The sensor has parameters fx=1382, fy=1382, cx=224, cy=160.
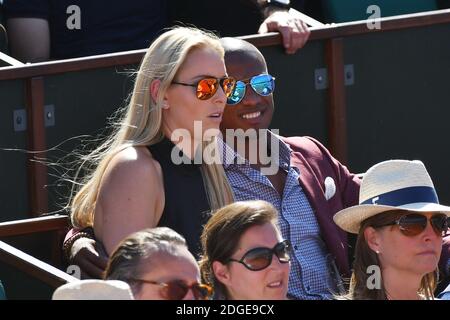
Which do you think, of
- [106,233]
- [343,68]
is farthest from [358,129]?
[106,233]

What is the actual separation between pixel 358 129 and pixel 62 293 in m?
3.10

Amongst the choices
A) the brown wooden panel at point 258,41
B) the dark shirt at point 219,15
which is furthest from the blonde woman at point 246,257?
the dark shirt at point 219,15

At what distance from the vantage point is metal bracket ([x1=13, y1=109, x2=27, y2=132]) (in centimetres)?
582

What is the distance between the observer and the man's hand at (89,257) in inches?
194

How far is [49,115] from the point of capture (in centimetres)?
588

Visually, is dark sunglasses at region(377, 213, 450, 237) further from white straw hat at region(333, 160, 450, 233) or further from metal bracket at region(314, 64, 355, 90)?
metal bracket at region(314, 64, 355, 90)

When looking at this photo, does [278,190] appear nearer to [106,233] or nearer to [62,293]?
[106,233]

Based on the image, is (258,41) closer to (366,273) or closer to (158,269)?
(366,273)

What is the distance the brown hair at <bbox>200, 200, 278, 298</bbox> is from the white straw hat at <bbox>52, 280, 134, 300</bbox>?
701mm

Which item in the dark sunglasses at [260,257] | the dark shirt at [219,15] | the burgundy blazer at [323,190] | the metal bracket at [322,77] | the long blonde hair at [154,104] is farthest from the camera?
the dark shirt at [219,15]

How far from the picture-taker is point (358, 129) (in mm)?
6684

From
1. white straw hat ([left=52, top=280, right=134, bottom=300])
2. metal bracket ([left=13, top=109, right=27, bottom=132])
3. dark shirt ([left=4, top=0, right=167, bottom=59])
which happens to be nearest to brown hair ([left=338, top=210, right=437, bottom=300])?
white straw hat ([left=52, top=280, right=134, bottom=300])

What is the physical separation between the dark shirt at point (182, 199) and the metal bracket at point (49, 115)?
840 millimetres

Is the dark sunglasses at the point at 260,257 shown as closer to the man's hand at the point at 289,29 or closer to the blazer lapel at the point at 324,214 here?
the blazer lapel at the point at 324,214
